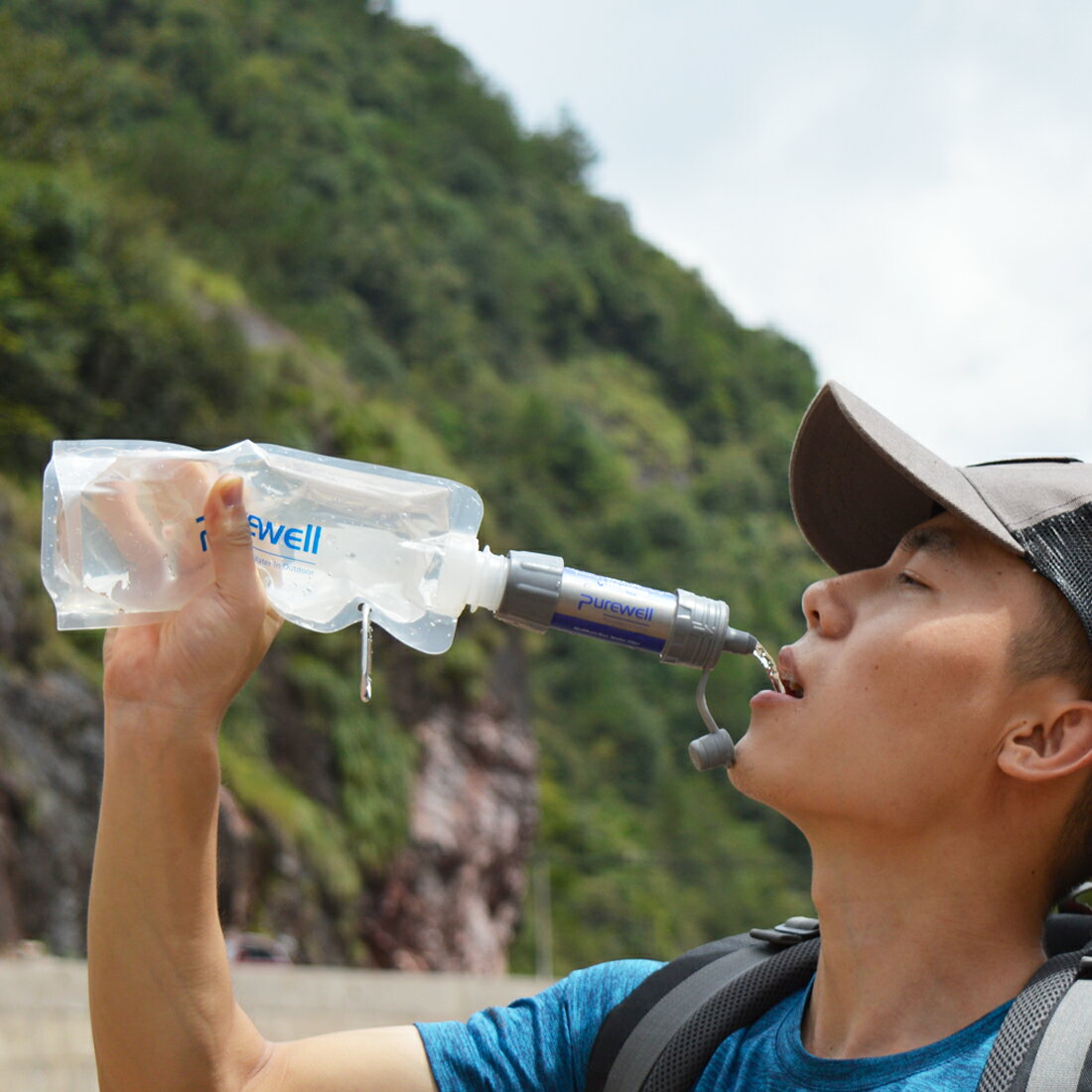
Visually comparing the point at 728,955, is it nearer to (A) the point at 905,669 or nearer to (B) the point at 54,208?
(A) the point at 905,669

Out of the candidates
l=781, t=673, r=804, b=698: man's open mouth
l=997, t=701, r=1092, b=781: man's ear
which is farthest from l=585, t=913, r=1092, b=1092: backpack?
l=781, t=673, r=804, b=698: man's open mouth

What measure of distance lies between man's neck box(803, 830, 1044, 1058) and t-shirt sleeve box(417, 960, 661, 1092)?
307 mm

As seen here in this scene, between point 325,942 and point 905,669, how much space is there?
59.6ft

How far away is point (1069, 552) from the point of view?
2.05 metres

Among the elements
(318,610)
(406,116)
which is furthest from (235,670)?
(406,116)

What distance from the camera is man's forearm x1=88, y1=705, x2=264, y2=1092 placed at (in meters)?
1.91

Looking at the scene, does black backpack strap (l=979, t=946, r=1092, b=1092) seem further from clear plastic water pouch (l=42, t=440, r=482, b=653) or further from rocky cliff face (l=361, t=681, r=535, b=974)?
rocky cliff face (l=361, t=681, r=535, b=974)

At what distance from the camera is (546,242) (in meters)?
82.8

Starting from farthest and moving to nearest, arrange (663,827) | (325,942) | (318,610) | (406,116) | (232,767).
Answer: (406,116) < (663,827) < (325,942) < (232,767) < (318,610)

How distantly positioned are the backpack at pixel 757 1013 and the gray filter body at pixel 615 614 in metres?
0.48

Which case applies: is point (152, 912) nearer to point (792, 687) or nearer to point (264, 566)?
point (264, 566)

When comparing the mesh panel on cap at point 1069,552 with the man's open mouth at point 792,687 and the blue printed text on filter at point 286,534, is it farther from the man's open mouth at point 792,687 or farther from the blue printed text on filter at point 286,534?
the blue printed text on filter at point 286,534

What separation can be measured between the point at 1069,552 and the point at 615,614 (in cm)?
66

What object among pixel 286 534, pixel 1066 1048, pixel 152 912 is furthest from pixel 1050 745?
pixel 152 912
